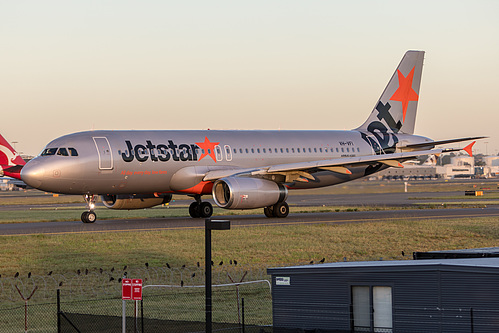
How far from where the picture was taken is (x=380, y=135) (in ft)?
188

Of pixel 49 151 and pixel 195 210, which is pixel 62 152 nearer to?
pixel 49 151

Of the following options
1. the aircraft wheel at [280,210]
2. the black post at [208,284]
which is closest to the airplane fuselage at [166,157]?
the aircraft wheel at [280,210]

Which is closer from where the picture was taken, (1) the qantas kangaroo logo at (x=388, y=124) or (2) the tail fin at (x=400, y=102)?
(1) the qantas kangaroo logo at (x=388, y=124)

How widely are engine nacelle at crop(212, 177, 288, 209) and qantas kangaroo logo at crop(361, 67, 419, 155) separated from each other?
11916 mm

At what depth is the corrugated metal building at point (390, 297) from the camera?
1661 cm

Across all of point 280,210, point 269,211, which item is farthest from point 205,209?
point 280,210

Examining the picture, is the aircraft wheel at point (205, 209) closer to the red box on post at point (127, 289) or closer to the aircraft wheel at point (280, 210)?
the aircraft wheel at point (280, 210)

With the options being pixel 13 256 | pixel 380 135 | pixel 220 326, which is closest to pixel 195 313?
pixel 220 326

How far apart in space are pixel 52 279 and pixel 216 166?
2103cm

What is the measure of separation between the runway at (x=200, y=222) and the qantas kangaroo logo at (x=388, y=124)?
485cm

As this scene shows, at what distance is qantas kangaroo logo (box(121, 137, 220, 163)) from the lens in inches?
1796

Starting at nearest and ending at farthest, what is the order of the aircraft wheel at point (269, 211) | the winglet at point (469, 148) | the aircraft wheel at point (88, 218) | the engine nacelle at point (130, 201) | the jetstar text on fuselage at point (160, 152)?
the jetstar text on fuselage at point (160, 152)
the aircraft wheel at point (88, 218)
the winglet at point (469, 148)
the engine nacelle at point (130, 201)
the aircraft wheel at point (269, 211)

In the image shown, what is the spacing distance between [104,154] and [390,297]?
96.0 feet

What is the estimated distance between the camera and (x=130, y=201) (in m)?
48.7
